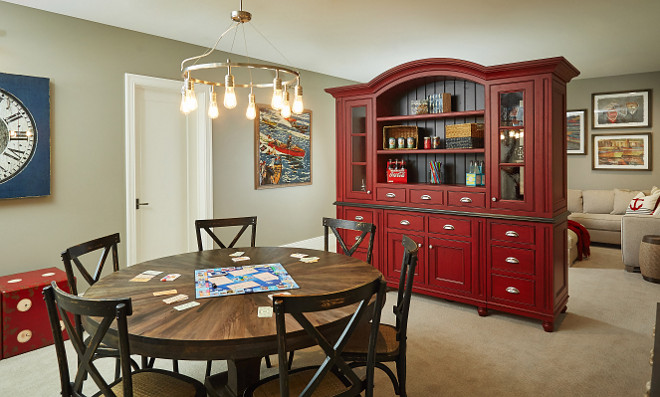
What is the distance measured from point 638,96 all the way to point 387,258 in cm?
524

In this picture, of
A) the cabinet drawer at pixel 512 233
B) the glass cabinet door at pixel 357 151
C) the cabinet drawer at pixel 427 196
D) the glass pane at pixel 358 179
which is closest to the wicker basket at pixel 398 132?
the glass cabinet door at pixel 357 151

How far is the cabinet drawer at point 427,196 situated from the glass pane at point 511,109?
0.83 m

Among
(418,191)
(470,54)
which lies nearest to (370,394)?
(418,191)

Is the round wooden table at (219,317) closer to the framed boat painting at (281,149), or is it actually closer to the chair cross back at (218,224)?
the chair cross back at (218,224)

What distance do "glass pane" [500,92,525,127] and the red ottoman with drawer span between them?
3.75 m

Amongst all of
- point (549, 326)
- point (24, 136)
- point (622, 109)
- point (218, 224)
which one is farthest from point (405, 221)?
point (622, 109)

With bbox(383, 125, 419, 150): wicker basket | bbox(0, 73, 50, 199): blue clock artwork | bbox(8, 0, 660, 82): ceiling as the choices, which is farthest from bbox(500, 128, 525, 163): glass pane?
bbox(0, 73, 50, 199): blue clock artwork

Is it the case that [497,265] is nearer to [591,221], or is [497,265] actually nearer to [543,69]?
[543,69]

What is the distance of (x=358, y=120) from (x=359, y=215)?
101cm

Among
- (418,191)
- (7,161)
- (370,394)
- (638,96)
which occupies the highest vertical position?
(638,96)

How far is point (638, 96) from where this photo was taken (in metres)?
6.72

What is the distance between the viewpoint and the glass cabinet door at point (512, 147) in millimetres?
3543

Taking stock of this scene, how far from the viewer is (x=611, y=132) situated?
6.98 metres

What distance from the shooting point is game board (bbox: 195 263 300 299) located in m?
2.15
